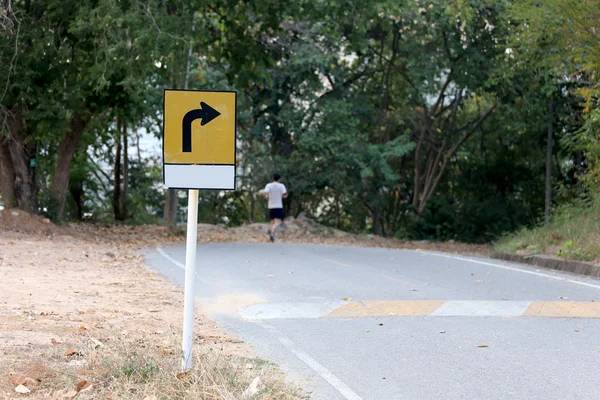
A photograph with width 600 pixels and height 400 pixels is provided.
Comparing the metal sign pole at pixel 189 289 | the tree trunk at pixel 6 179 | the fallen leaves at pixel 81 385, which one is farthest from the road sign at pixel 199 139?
the tree trunk at pixel 6 179

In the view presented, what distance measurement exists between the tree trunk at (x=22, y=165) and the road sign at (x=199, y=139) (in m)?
18.5

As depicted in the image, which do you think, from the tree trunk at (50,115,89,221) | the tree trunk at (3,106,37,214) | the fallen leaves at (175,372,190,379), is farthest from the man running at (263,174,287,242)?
the fallen leaves at (175,372,190,379)

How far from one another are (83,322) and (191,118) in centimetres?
352

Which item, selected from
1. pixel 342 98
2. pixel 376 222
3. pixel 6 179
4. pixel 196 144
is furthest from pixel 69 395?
pixel 376 222

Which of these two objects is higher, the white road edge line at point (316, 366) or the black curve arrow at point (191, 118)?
the black curve arrow at point (191, 118)

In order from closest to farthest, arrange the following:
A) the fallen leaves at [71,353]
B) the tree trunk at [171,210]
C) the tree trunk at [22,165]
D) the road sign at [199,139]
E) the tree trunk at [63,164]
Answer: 1. the road sign at [199,139]
2. the fallen leaves at [71,353]
3. the tree trunk at [22,165]
4. the tree trunk at [63,164]
5. the tree trunk at [171,210]

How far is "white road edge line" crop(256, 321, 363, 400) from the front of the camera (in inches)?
261

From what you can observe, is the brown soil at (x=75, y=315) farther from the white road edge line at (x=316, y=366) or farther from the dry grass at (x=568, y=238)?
the dry grass at (x=568, y=238)

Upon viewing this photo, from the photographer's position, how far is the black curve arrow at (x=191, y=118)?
636cm

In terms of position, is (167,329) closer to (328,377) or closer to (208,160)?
(328,377)

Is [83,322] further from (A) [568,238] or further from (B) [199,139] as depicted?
(A) [568,238]

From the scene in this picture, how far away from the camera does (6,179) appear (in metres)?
24.2

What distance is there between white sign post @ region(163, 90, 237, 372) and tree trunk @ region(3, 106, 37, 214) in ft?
60.6

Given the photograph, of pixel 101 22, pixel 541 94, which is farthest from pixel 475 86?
pixel 101 22
